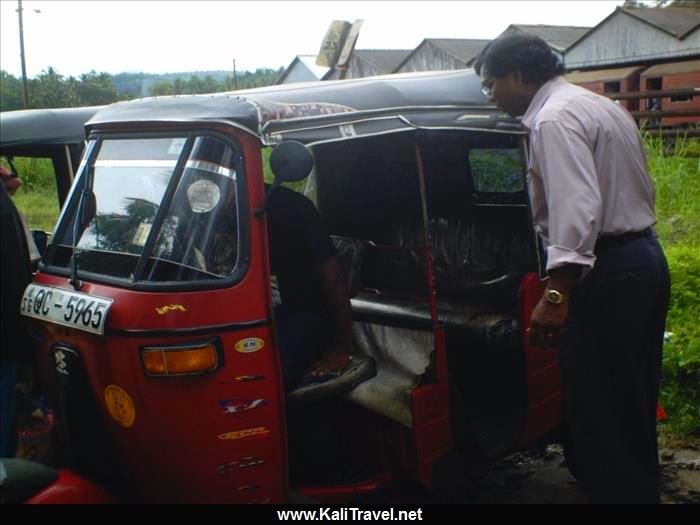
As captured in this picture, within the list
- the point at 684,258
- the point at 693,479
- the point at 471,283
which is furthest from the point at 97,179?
the point at 684,258

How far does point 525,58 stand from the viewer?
3.41 meters

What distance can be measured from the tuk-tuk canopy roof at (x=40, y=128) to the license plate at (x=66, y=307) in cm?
253

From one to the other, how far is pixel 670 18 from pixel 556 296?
1437 inches

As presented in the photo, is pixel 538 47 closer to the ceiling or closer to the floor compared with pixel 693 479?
closer to the ceiling

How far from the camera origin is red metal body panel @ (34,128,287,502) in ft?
11.0

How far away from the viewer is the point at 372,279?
5.44 m

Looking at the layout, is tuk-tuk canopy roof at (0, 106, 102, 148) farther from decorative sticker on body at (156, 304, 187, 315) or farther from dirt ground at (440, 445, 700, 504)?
dirt ground at (440, 445, 700, 504)

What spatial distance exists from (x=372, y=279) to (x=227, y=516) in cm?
225

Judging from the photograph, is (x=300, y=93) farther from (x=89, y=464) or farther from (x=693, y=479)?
(x=693, y=479)

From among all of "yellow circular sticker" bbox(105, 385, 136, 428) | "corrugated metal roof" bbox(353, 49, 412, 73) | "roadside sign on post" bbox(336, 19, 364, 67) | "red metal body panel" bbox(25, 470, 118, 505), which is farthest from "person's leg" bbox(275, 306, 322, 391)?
"corrugated metal roof" bbox(353, 49, 412, 73)

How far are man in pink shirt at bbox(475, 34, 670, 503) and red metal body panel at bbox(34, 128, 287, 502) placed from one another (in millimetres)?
1094

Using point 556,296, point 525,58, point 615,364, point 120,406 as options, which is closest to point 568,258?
point 556,296

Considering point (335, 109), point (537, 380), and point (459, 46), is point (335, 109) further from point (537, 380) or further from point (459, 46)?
point (459, 46)

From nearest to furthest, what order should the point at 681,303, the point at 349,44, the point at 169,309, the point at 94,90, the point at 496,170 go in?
the point at 169,309, the point at 496,170, the point at 349,44, the point at 681,303, the point at 94,90
